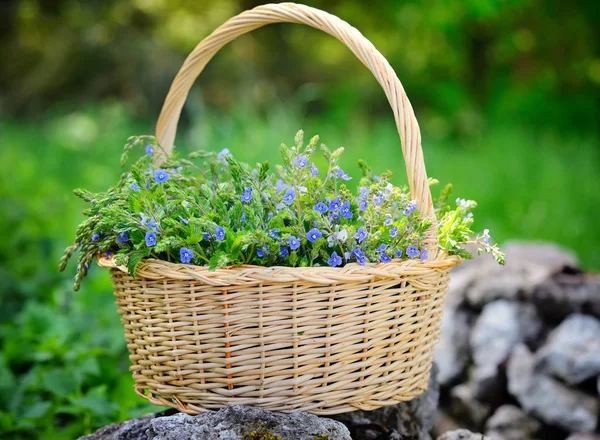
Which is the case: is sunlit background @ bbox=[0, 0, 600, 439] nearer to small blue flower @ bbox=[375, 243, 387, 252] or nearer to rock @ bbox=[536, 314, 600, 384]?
small blue flower @ bbox=[375, 243, 387, 252]

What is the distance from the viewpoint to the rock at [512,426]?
242 centimetres

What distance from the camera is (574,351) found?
95.7 inches

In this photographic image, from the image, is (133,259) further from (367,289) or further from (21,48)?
(21,48)

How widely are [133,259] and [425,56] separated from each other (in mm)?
7942

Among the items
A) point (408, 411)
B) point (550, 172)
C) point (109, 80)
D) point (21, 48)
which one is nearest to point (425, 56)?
point (550, 172)

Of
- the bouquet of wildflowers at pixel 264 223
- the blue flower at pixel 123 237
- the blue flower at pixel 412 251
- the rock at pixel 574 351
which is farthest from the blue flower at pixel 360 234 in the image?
the rock at pixel 574 351

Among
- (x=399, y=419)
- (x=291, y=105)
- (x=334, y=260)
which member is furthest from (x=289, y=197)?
(x=291, y=105)

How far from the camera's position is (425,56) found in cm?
859

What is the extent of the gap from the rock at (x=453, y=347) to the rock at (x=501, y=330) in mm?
77

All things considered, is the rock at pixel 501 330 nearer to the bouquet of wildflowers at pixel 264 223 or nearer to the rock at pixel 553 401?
the rock at pixel 553 401

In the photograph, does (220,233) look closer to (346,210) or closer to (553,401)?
(346,210)

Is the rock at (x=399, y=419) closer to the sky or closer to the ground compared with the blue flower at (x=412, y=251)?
closer to the ground

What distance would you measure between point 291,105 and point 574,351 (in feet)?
16.4

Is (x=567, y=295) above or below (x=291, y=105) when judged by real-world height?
below
